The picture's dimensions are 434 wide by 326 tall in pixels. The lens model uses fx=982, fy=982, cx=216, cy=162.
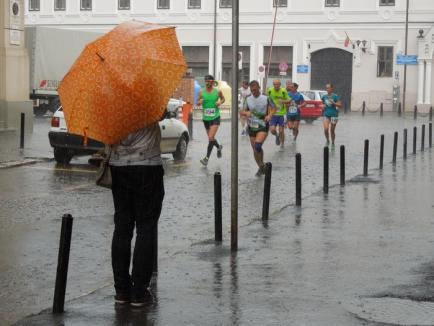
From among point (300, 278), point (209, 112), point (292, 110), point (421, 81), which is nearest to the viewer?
point (300, 278)

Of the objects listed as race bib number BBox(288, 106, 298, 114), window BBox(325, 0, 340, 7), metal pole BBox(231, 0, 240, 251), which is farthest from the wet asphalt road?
window BBox(325, 0, 340, 7)

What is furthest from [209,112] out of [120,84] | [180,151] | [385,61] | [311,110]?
[385,61]

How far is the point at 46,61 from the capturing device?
41312 millimetres

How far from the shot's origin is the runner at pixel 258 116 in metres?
18.8

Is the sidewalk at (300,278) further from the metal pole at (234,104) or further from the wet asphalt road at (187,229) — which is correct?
the metal pole at (234,104)

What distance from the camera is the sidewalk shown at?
22.9 ft

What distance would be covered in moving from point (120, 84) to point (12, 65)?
2164 cm

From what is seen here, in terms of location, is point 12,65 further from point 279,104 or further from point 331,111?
point 331,111

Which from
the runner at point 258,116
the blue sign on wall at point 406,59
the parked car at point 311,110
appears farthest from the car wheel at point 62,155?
the blue sign on wall at point 406,59

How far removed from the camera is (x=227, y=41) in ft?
208

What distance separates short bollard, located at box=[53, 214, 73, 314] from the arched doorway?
182 feet

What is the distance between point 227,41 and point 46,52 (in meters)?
23.5

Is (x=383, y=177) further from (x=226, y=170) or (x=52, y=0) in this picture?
(x=52, y=0)

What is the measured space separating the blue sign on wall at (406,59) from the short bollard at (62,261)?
177 ft
